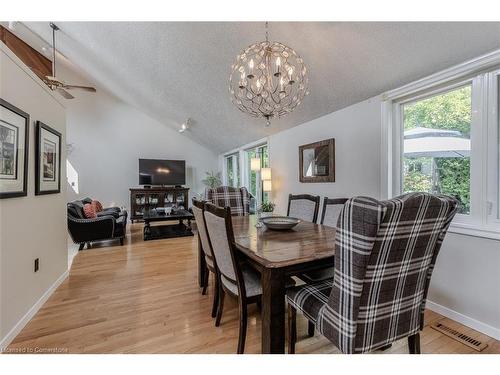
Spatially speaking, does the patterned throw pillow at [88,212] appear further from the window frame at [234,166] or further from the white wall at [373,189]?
the window frame at [234,166]

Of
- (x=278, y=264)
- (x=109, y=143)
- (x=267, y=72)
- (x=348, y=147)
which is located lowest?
(x=278, y=264)

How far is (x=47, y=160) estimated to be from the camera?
2238mm

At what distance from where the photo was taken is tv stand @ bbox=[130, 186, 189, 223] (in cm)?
617

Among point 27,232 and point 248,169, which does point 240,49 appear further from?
point 248,169

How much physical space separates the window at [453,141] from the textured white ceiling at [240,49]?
0.17 m

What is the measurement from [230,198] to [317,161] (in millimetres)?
1342

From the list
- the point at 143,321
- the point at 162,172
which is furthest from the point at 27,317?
the point at 162,172

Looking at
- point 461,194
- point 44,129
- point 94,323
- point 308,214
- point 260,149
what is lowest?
point 94,323

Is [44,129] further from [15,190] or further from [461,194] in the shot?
[461,194]

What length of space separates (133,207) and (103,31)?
13.7 feet

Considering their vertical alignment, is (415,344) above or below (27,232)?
below
